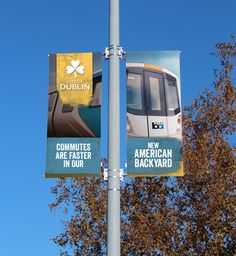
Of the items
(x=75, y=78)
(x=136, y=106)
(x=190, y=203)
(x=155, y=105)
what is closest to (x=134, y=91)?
(x=136, y=106)

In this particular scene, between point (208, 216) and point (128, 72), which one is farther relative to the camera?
point (208, 216)

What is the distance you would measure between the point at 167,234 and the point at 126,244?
6.30 feet

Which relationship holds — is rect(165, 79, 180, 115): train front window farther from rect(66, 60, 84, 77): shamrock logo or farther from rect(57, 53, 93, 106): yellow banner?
rect(66, 60, 84, 77): shamrock logo

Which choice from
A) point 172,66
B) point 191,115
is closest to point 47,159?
A: point 172,66

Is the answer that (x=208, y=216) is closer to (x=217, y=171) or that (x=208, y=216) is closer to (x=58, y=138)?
(x=217, y=171)

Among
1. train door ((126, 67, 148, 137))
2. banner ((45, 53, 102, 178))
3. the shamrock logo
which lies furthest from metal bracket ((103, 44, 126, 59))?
the shamrock logo

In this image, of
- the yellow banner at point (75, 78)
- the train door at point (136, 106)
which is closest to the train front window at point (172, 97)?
the train door at point (136, 106)

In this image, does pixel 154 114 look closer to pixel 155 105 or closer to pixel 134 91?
pixel 155 105

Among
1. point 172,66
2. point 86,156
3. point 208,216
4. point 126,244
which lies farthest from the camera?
point 126,244

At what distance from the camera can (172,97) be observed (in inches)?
372

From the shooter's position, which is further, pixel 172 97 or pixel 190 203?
pixel 190 203

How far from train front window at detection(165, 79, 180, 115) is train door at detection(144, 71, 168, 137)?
8cm

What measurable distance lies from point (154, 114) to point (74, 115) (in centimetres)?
123

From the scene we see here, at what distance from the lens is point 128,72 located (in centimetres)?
951
